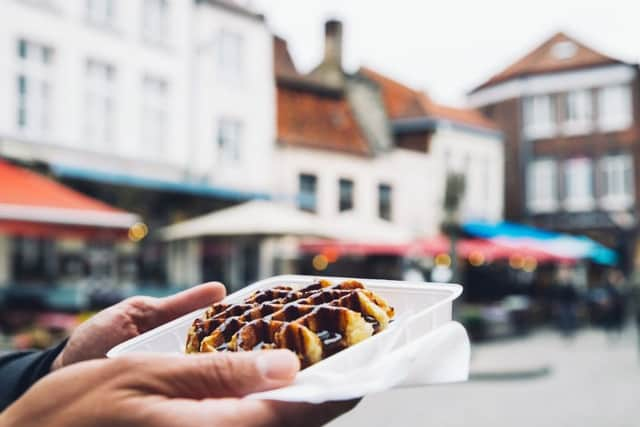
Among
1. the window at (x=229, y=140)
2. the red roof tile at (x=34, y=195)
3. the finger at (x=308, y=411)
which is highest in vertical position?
the window at (x=229, y=140)

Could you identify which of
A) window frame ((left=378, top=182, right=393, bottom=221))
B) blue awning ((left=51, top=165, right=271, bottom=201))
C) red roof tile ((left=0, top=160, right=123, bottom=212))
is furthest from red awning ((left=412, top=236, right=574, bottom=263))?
red roof tile ((left=0, top=160, right=123, bottom=212))

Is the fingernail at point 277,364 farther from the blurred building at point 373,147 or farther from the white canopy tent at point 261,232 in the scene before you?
the blurred building at point 373,147

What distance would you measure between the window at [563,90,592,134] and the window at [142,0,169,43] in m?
9.62

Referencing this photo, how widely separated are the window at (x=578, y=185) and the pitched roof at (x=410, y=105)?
110 inches

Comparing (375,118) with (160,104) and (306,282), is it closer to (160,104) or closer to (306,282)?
(160,104)

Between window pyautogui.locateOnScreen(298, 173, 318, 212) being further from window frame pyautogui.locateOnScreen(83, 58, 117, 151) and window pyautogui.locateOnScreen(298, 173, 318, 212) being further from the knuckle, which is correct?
the knuckle

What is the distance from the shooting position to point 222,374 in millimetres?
895

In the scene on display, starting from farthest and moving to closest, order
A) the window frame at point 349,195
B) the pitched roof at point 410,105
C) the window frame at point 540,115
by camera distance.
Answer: the window frame at point 540,115
the pitched roof at point 410,105
the window frame at point 349,195

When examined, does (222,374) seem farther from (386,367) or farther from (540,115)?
(540,115)

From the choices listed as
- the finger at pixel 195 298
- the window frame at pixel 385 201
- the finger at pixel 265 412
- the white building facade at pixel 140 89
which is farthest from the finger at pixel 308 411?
the window frame at pixel 385 201

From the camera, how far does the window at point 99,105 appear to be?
12.6 metres

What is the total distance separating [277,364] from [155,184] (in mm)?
12181

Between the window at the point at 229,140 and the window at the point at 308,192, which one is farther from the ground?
the window at the point at 229,140

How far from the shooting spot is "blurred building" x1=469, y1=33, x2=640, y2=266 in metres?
19.3
